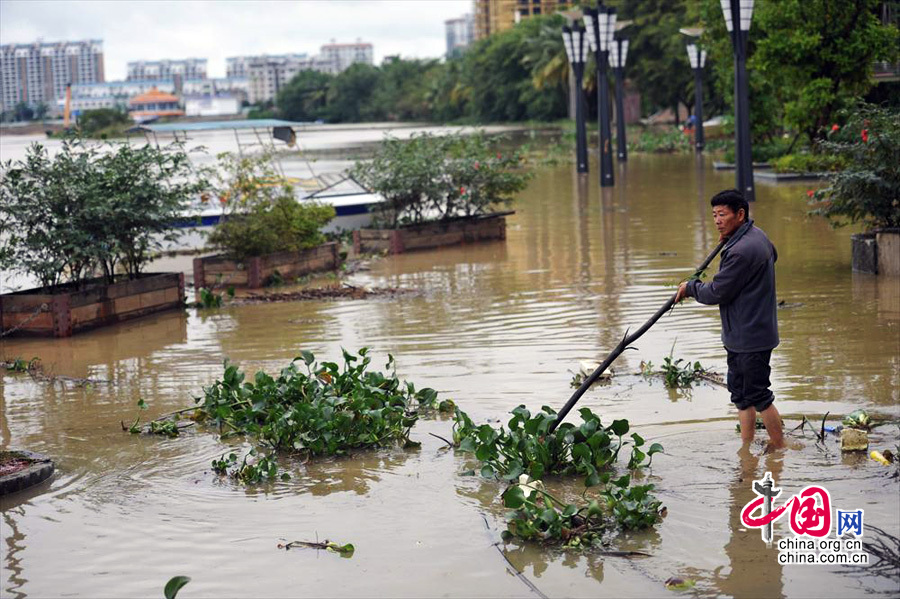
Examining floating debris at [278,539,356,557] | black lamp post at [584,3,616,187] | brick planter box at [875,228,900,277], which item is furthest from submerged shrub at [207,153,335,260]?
black lamp post at [584,3,616,187]

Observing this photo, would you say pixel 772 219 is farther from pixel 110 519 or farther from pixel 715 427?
pixel 110 519

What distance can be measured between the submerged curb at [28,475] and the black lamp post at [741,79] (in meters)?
16.2

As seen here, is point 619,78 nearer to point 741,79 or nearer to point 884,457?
point 741,79

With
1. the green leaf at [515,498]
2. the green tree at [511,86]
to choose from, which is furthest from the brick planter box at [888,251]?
the green tree at [511,86]

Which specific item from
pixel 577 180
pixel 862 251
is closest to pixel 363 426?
pixel 862 251

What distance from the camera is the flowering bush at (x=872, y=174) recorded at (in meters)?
13.8

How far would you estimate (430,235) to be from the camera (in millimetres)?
20453

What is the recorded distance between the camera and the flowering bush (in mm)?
13812

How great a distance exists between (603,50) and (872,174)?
61.1 ft

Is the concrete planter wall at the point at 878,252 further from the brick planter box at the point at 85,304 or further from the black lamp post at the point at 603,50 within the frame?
the black lamp post at the point at 603,50

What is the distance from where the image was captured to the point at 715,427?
27.0ft

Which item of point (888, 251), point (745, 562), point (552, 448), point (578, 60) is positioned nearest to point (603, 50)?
point (578, 60)

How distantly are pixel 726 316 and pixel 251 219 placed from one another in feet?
34.6

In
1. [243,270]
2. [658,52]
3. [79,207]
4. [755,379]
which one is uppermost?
[658,52]
